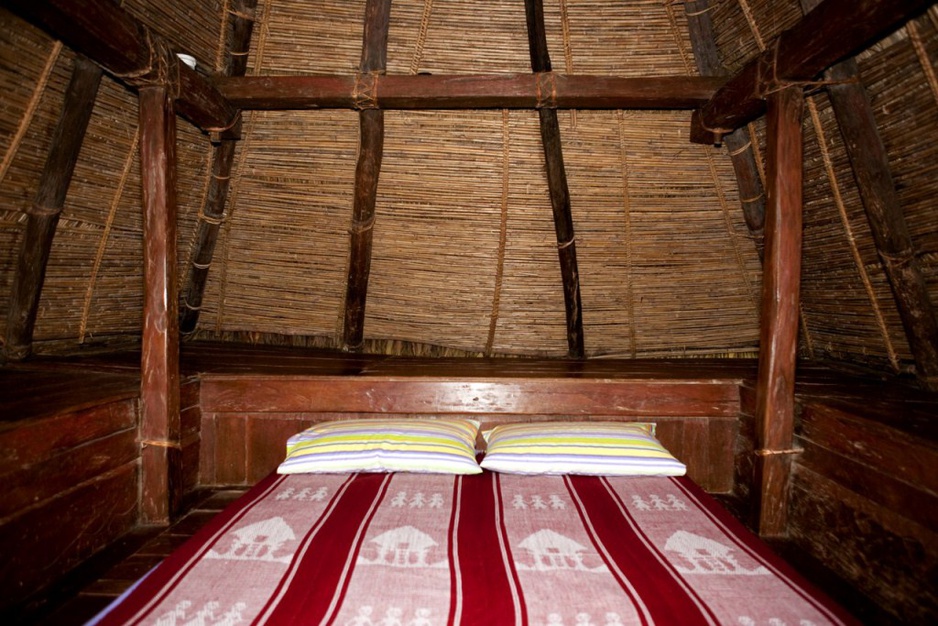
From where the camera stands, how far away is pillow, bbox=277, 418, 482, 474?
1965 mm

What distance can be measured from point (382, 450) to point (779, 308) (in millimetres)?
1609

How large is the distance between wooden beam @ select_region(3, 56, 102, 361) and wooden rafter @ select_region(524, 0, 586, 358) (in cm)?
195

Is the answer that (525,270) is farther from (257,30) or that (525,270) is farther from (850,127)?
(257,30)

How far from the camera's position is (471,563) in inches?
53.7

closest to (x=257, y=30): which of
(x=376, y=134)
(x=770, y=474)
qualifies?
(x=376, y=134)

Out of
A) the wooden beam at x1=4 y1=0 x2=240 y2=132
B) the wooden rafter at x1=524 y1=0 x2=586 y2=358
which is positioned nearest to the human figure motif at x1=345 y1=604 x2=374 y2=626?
the wooden beam at x1=4 y1=0 x2=240 y2=132

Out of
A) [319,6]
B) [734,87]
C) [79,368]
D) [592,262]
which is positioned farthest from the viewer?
[592,262]

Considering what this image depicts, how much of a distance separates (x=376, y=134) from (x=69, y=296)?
5.93 ft

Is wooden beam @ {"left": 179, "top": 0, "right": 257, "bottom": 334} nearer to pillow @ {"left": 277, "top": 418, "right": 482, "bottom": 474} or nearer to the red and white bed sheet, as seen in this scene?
pillow @ {"left": 277, "top": 418, "right": 482, "bottom": 474}

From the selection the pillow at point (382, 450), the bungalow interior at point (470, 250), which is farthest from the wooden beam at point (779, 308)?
the pillow at point (382, 450)

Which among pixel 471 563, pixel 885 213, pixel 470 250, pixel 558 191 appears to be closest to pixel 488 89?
pixel 558 191

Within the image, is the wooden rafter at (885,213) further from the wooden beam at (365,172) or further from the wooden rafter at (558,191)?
the wooden beam at (365,172)

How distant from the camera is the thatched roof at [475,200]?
2305 mm

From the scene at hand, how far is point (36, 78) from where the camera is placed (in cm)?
207
